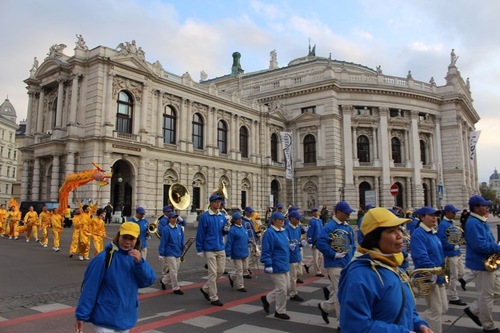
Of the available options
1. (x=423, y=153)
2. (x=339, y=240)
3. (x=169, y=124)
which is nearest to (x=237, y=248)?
A: (x=339, y=240)

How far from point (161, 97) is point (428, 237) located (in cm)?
3103

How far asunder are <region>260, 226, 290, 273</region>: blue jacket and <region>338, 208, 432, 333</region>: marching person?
4784 mm

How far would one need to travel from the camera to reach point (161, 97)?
113 feet

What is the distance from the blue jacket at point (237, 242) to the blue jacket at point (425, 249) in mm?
5020

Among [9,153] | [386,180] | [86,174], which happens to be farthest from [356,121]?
[9,153]

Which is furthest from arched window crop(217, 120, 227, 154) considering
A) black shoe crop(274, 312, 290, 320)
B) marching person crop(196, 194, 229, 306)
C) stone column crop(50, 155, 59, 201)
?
black shoe crop(274, 312, 290, 320)

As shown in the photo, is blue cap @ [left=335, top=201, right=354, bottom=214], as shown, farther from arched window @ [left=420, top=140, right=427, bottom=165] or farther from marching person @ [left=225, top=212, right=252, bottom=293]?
arched window @ [left=420, top=140, right=427, bottom=165]

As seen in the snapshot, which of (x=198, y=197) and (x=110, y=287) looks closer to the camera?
(x=110, y=287)

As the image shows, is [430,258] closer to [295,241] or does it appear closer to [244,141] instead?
[295,241]

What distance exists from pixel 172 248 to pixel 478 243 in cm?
655

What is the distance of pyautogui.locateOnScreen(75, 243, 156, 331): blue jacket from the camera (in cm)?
386

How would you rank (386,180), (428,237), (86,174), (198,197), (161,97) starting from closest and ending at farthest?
(428,237) → (86,174) → (161,97) → (198,197) → (386,180)

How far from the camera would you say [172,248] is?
963 cm

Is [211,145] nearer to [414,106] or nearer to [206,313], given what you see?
[414,106]
